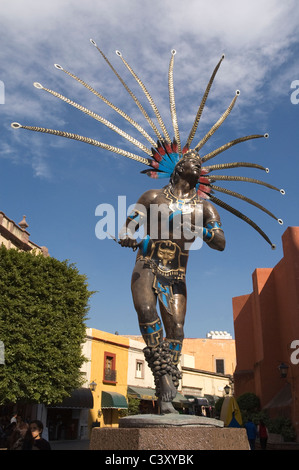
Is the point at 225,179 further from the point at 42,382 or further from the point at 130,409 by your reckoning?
the point at 130,409

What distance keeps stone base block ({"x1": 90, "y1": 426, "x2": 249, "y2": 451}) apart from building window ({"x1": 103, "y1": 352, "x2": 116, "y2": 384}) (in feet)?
79.2

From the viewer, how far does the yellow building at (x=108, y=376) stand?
25922mm

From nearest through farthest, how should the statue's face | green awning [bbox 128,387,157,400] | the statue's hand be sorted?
the statue's hand, the statue's face, green awning [bbox 128,387,157,400]

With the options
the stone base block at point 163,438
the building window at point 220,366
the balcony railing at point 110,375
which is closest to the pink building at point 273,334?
the balcony railing at point 110,375

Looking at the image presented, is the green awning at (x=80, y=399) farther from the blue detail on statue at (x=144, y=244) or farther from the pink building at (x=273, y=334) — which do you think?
the blue detail on statue at (x=144, y=244)

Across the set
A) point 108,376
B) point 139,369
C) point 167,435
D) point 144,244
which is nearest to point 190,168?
point 144,244

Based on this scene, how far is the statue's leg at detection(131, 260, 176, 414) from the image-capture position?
4684 mm

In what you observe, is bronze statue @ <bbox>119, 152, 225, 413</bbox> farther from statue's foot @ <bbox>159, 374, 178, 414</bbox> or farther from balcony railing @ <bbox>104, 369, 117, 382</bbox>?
balcony railing @ <bbox>104, 369, 117, 382</bbox>

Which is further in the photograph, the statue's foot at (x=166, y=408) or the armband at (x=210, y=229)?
the armband at (x=210, y=229)

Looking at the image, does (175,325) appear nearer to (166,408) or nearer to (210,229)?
(166,408)

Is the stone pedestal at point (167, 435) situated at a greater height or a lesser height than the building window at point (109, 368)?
lesser

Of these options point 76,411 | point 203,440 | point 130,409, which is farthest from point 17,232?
point 203,440
